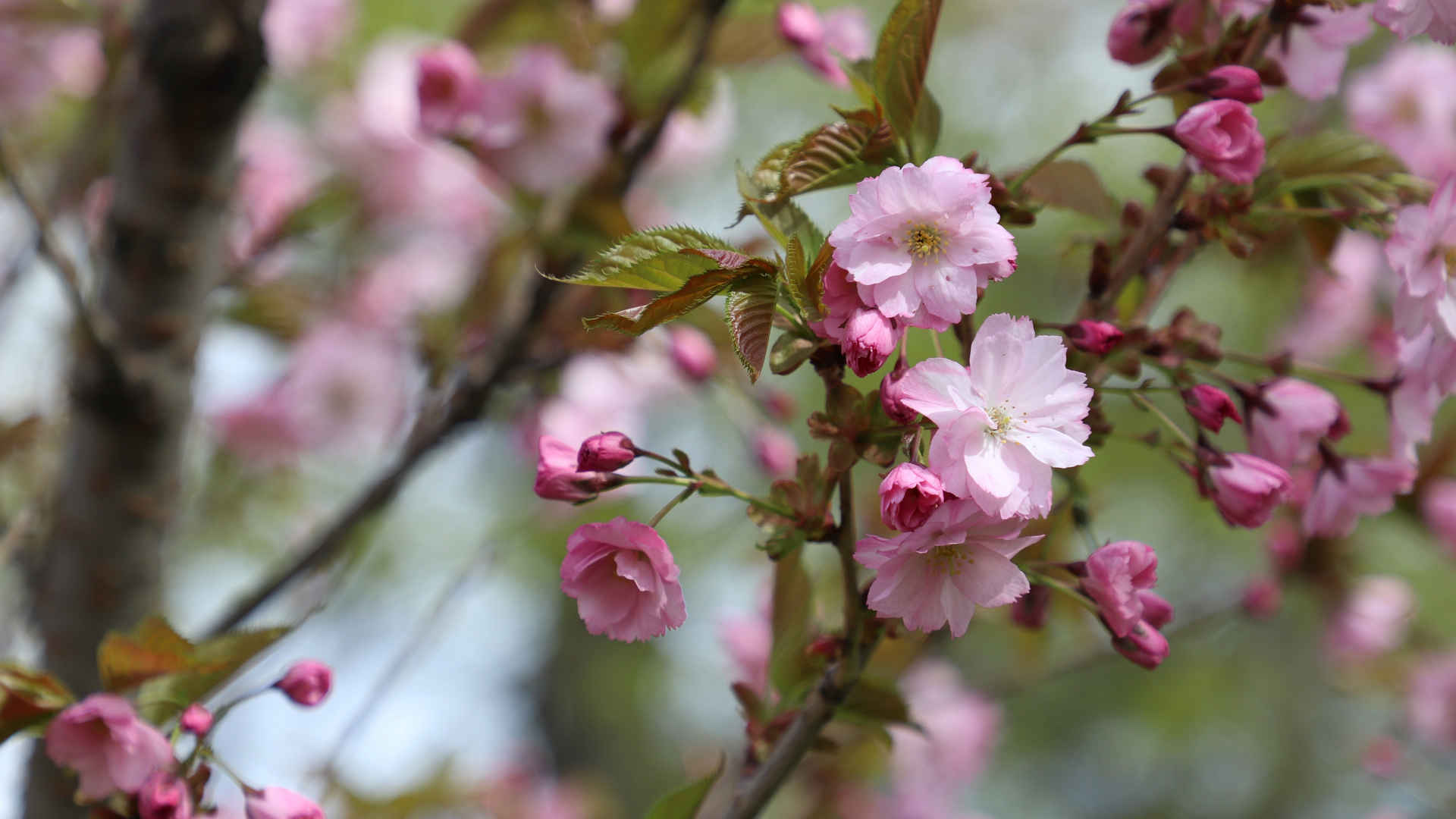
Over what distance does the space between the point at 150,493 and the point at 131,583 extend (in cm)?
9

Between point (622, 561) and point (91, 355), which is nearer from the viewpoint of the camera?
point (622, 561)

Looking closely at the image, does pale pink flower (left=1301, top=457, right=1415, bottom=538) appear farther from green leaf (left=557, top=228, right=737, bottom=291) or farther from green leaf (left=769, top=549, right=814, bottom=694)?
green leaf (left=557, top=228, right=737, bottom=291)

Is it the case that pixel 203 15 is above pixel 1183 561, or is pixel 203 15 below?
above

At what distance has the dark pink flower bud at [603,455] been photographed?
23.9 inches

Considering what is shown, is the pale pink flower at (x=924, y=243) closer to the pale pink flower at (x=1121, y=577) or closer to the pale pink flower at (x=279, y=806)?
the pale pink flower at (x=1121, y=577)

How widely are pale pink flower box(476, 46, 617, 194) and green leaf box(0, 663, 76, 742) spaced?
67 cm

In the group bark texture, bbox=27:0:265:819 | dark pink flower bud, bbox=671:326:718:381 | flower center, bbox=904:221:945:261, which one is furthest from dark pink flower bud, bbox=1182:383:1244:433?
bark texture, bbox=27:0:265:819

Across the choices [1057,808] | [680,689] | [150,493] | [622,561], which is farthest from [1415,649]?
[680,689]

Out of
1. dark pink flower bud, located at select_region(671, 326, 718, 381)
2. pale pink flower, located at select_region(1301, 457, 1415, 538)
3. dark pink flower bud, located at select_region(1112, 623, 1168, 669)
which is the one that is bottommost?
dark pink flower bud, located at select_region(671, 326, 718, 381)

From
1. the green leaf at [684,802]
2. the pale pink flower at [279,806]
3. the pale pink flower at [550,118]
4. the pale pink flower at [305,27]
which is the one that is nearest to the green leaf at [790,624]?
the green leaf at [684,802]

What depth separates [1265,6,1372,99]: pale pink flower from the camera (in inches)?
28.0

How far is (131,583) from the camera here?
105 cm

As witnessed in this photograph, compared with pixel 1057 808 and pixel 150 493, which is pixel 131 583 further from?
pixel 1057 808

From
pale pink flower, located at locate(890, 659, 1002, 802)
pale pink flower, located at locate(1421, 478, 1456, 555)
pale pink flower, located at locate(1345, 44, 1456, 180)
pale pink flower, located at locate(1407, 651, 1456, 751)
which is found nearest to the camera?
pale pink flower, located at locate(1345, 44, 1456, 180)
